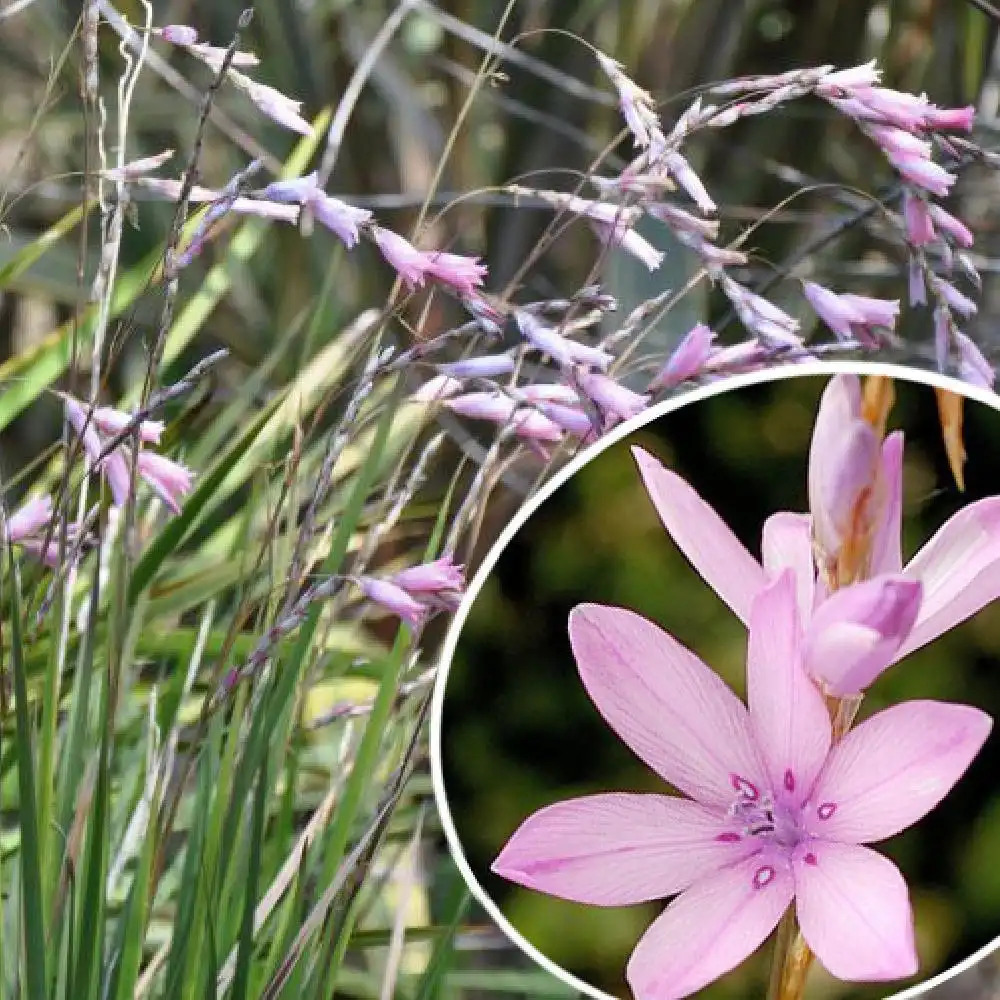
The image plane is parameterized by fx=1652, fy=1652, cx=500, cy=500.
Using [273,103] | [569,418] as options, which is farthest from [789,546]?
[273,103]

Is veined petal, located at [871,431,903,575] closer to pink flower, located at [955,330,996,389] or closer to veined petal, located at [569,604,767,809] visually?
veined petal, located at [569,604,767,809]

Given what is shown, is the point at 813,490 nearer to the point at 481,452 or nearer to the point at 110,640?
the point at 110,640

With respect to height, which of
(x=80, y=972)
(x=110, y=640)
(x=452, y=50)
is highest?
(x=452, y=50)

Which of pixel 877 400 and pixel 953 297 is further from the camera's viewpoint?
pixel 953 297

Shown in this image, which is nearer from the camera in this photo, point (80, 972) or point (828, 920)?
point (828, 920)

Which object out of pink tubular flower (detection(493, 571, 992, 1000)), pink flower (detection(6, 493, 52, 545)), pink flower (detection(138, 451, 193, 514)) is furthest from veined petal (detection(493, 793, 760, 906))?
pink flower (detection(6, 493, 52, 545))

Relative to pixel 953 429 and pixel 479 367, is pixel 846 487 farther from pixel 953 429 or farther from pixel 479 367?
pixel 479 367

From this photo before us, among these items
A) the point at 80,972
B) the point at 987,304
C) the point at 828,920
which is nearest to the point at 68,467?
the point at 80,972
